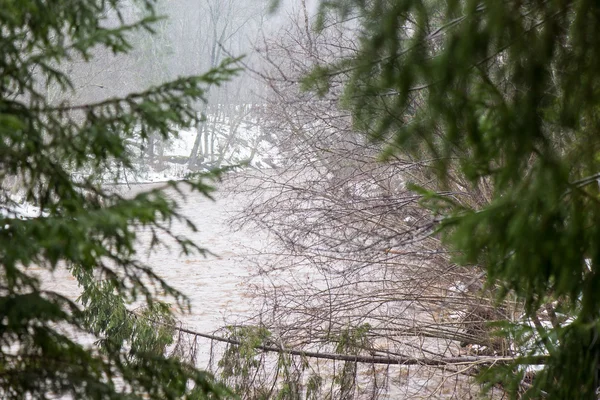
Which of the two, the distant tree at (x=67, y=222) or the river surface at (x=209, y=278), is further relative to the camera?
the river surface at (x=209, y=278)

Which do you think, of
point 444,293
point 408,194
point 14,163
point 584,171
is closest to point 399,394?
point 444,293

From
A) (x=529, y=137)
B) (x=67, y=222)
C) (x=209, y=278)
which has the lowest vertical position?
(x=67, y=222)

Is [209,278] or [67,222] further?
[209,278]

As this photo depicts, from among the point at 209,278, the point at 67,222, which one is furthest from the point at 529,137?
the point at 209,278

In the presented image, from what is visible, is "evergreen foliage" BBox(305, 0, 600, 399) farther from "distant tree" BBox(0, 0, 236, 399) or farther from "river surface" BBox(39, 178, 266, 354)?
"river surface" BBox(39, 178, 266, 354)

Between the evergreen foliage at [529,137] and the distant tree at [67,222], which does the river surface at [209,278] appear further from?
the evergreen foliage at [529,137]

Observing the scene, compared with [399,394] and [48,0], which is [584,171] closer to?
[48,0]

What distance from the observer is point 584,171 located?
2729 mm

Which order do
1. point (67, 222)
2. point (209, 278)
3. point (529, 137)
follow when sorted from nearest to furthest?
point (67, 222) < point (529, 137) < point (209, 278)

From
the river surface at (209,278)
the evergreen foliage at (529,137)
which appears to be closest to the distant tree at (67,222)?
the evergreen foliage at (529,137)

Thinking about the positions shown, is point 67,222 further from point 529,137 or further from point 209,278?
point 209,278

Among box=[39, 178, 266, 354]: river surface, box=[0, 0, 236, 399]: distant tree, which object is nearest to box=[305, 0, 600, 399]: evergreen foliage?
box=[0, 0, 236, 399]: distant tree

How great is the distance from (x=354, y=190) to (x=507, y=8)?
564 cm

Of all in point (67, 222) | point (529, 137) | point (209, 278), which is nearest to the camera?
point (67, 222)
